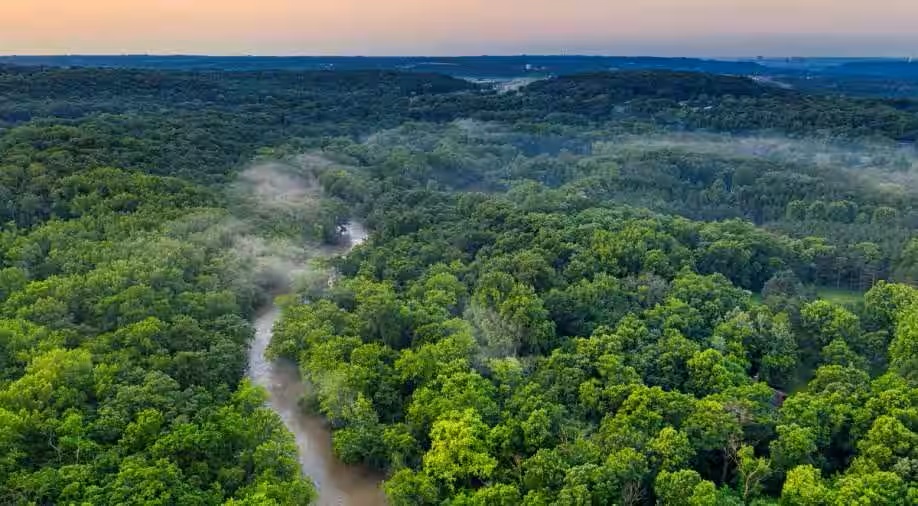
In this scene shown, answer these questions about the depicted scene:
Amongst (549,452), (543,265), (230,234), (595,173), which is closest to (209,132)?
(230,234)

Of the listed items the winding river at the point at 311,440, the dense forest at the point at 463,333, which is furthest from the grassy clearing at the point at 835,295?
the winding river at the point at 311,440

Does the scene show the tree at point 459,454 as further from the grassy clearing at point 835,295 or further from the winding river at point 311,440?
the grassy clearing at point 835,295

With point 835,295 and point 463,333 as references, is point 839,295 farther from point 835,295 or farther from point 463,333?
point 463,333

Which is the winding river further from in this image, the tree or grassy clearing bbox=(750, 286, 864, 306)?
grassy clearing bbox=(750, 286, 864, 306)

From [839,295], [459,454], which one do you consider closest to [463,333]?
[459,454]

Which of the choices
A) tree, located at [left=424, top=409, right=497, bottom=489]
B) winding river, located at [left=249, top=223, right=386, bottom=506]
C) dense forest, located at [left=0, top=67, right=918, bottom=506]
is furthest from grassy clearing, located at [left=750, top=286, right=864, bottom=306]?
winding river, located at [left=249, top=223, right=386, bottom=506]

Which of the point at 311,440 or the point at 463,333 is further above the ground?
the point at 463,333
